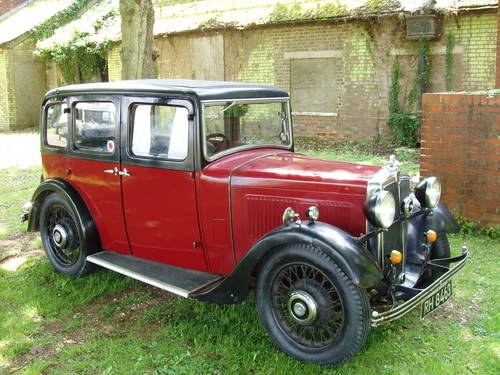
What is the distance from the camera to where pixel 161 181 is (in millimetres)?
4418

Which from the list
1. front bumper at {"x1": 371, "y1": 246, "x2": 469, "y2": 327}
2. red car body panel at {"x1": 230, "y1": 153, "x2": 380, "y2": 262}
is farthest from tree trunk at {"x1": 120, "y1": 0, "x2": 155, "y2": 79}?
front bumper at {"x1": 371, "y1": 246, "x2": 469, "y2": 327}

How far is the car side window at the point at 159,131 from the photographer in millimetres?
4309

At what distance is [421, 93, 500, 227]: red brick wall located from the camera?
19.8 ft

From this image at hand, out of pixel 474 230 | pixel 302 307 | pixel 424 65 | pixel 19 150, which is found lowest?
pixel 474 230

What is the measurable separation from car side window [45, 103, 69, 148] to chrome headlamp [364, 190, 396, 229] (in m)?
3.18

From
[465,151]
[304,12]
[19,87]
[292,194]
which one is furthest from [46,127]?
[19,87]

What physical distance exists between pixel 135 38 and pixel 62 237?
3732 mm

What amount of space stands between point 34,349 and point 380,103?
11256mm

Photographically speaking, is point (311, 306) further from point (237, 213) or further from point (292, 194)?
point (237, 213)

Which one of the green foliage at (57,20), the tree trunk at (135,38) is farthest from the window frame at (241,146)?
the green foliage at (57,20)

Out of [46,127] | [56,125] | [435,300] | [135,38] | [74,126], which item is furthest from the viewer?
[135,38]

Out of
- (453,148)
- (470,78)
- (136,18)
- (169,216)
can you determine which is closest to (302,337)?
(169,216)

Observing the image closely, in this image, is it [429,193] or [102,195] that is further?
[102,195]

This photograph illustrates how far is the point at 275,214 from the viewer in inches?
157
